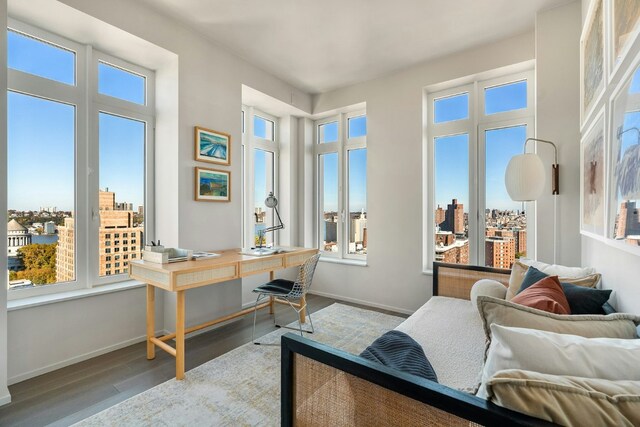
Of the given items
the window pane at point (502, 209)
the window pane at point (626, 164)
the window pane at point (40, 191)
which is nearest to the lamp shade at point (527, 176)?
the window pane at point (502, 209)

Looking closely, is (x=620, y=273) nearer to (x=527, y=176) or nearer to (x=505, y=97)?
(x=527, y=176)

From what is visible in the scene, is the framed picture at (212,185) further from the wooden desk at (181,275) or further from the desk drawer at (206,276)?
the desk drawer at (206,276)

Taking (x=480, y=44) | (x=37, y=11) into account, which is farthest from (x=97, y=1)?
(x=480, y=44)

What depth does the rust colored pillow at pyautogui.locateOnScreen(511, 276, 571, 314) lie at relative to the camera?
1.35 metres

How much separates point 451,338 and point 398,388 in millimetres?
1174

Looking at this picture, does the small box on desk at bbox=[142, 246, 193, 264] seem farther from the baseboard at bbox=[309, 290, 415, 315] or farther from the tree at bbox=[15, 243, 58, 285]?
the baseboard at bbox=[309, 290, 415, 315]

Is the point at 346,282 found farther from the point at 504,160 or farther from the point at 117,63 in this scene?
the point at 117,63

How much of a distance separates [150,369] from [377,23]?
3651 millimetres

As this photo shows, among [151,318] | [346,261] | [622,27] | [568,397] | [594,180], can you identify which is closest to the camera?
[568,397]

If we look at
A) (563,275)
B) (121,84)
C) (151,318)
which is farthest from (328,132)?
(563,275)

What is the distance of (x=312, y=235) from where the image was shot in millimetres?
4844

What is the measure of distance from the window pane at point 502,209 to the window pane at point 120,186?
12.4 feet

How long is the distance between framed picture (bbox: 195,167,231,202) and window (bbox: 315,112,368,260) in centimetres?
179

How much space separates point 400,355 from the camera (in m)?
1.41
